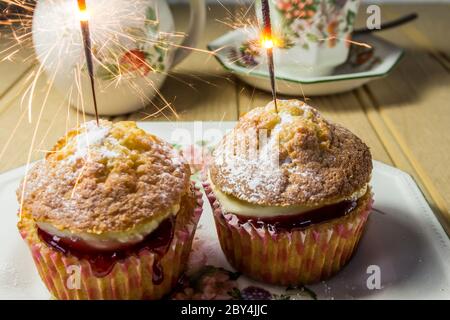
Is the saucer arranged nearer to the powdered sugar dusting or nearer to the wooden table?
the wooden table

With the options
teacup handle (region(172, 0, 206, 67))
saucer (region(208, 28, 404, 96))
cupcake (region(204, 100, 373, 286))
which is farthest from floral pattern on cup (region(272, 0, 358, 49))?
cupcake (region(204, 100, 373, 286))

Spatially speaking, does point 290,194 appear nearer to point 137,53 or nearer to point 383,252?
point 383,252

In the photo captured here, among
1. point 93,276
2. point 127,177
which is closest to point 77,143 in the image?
point 127,177

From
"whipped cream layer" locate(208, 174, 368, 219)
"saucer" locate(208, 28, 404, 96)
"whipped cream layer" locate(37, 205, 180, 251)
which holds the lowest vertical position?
"saucer" locate(208, 28, 404, 96)

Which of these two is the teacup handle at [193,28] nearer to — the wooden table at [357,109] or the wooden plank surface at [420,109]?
the wooden table at [357,109]

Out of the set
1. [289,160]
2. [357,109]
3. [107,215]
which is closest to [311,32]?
[357,109]

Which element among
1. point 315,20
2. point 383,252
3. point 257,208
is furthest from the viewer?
point 315,20
